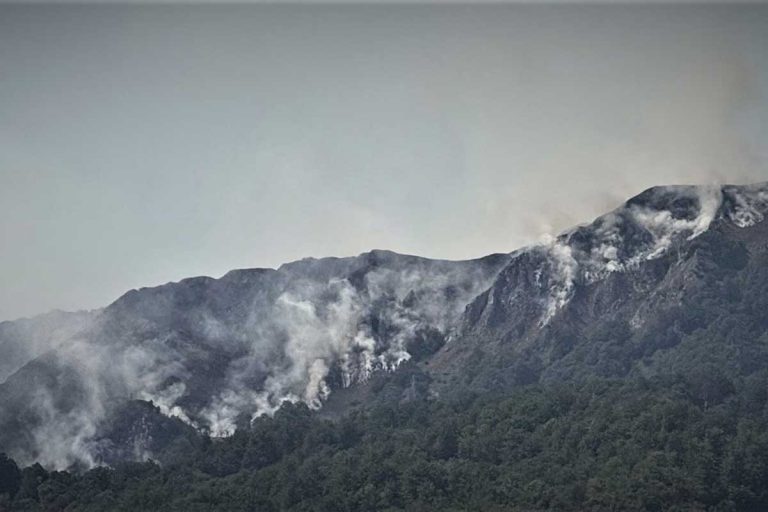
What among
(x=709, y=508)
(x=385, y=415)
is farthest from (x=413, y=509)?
(x=385, y=415)

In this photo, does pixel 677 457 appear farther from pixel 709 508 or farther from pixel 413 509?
pixel 413 509

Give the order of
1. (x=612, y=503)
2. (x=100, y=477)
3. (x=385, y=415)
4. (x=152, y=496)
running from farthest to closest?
(x=385, y=415) < (x=100, y=477) < (x=152, y=496) < (x=612, y=503)

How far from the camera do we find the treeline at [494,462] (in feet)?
477

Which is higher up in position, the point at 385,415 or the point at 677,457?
the point at 385,415

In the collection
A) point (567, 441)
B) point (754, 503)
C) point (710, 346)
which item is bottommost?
point (754, 503)

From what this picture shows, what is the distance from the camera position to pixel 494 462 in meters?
170

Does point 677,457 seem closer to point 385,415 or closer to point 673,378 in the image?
point 673,378

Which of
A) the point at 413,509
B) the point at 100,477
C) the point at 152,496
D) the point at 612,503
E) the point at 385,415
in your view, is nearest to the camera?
the point at 612,503

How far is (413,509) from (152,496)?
131 ft

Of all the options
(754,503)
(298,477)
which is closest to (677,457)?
(754,503)

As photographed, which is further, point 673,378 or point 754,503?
point 673,378

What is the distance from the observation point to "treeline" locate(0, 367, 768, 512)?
145 meters

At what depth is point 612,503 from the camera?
13912 cm

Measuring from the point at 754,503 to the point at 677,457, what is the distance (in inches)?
440
